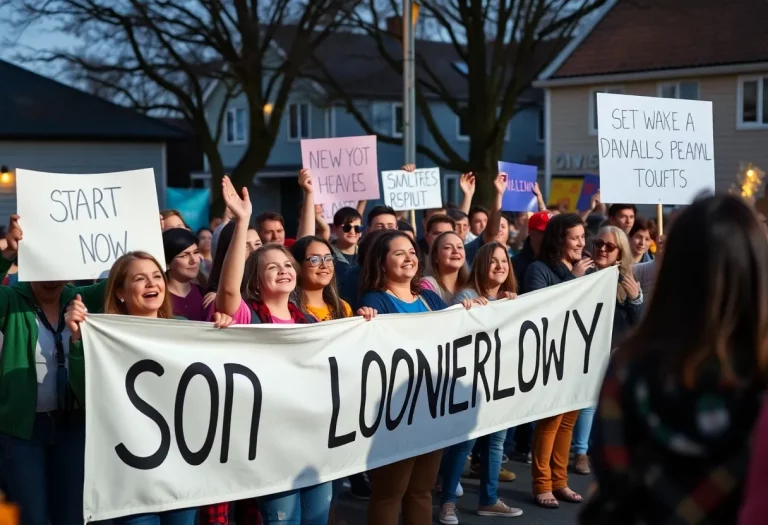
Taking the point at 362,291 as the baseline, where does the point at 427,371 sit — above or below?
below

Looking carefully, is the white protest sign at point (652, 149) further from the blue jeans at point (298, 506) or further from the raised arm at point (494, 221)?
the blue jeans at point (298, 506)

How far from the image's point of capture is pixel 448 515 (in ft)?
20.6

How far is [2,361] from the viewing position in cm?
437

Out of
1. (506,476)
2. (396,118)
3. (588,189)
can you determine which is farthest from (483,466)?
(396,118)

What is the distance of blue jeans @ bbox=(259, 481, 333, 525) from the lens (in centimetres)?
468

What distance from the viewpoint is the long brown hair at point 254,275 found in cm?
504

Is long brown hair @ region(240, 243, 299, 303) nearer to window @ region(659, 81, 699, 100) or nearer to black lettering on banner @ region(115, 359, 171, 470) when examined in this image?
black lettering on banner @ region(115, 359, 171, 470)

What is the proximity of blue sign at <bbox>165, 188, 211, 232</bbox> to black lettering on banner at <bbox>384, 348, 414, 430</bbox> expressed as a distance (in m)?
15.4

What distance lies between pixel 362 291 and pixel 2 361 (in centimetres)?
199

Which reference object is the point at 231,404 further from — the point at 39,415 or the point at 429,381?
the point at 429,381

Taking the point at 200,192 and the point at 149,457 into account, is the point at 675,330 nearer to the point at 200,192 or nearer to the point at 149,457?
the point at 149,457

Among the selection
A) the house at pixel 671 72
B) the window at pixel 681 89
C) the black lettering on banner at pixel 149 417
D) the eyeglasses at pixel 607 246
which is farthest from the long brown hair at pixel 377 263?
the window at pixel 681 89

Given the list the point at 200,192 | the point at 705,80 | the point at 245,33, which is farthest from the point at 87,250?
the point at 705,80

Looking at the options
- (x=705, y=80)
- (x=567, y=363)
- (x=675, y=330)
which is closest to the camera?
(x=675, y=330)
